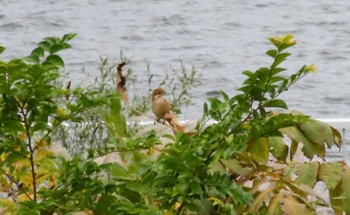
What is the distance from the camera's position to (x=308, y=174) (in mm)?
2082

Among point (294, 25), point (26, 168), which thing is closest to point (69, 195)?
point (26, 168)

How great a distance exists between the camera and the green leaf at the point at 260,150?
6.91 feet

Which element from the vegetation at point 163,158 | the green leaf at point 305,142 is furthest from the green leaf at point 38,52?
the green leaf at point 305,142

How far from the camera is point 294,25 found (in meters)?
13.2

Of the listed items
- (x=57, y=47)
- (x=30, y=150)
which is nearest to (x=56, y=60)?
(x=57, y=47)

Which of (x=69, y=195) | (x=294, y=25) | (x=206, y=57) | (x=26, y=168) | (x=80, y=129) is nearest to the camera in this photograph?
(x=69, y=195)

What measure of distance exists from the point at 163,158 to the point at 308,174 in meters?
0.34

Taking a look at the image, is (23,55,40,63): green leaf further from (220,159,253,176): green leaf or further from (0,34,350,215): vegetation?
(220,159,253,176): green leaf

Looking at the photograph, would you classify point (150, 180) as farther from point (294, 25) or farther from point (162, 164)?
point (294, 25)

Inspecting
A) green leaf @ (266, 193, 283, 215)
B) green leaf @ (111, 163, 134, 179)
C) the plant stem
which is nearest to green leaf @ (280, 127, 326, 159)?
green leaf @ (266, 193, 283, 215)

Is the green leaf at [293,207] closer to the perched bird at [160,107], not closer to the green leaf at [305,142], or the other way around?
the green leaf at [305,142]

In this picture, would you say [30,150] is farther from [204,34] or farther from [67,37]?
[204,34]

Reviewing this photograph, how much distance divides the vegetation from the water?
25.5ft

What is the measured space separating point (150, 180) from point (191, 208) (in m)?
0.08
